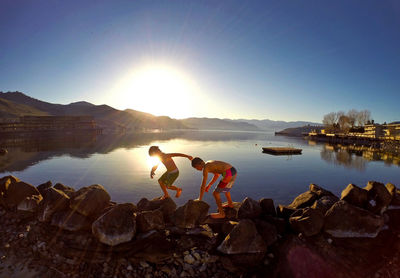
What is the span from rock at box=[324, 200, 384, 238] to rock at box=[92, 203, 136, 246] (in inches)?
255

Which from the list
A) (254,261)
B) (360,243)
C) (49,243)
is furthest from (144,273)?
(360,243)

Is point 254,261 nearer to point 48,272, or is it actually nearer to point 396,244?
point 396,244

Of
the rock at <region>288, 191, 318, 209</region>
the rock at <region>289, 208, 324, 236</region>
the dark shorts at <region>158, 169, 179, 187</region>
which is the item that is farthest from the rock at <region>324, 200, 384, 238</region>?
the dark shorts at <region>158, 169, 179, 187</region>

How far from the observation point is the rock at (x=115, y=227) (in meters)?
6.09

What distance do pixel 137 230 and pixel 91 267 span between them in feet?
4.98

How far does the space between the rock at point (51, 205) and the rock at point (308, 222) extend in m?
8.40

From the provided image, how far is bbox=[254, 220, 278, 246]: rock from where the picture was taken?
21.0 feet

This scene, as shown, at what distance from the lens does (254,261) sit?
5.89 meters

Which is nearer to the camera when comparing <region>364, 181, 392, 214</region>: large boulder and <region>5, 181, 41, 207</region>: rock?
<region>364, 181, 392, 214</region>: large boulder

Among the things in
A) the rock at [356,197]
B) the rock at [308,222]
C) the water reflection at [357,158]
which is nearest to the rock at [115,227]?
the rock at [308,222]

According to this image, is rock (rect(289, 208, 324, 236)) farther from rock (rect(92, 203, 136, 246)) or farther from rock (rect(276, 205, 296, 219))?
rock (rect(92, 203, 136, 246))

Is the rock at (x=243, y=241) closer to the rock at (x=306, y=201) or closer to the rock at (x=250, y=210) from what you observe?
the rock at (x=250, y=210)

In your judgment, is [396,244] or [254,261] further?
[396,244]

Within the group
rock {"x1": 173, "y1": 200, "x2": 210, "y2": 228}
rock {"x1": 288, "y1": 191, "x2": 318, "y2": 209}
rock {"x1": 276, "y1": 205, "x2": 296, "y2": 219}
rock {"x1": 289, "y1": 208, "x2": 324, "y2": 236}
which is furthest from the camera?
rock {"x1": 288, "y1": 191, "x2": 318, "y2": 209}
